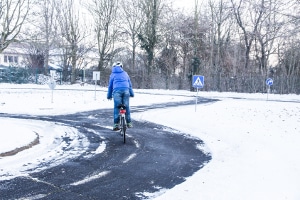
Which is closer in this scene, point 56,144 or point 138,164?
point 138,164

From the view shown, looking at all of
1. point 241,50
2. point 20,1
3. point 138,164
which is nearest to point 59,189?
point 138,164

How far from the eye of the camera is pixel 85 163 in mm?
6680

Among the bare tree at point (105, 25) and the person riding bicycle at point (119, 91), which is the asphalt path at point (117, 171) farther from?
the bare tree at point (105, 25)

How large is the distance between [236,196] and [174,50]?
39.8 meters

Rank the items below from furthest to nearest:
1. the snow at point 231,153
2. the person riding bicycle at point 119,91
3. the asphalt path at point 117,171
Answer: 1. the person riding bicycle at point 119,91
2. the snow at point 231,153
3. the asphalt path at point 117,171

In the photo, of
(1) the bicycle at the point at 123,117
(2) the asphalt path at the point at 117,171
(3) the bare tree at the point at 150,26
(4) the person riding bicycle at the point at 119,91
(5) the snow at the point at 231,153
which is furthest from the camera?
(3) the bare tree at the point at 150,26

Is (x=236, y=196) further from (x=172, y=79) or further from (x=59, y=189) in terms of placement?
(x=172, y=79)

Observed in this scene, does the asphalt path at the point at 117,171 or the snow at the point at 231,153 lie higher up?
the snow at the point at 231,153

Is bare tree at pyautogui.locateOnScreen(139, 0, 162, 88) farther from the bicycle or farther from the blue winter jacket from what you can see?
the bicycle

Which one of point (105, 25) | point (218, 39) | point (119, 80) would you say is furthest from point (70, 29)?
point (119, 80)

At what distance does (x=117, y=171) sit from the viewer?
6145 millimetres

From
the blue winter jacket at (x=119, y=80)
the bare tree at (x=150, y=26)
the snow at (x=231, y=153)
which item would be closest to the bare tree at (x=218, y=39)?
the bare tree at (x=150, y=26)

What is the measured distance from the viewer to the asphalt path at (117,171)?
4926mm

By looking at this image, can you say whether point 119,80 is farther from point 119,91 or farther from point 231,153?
point 231,153
